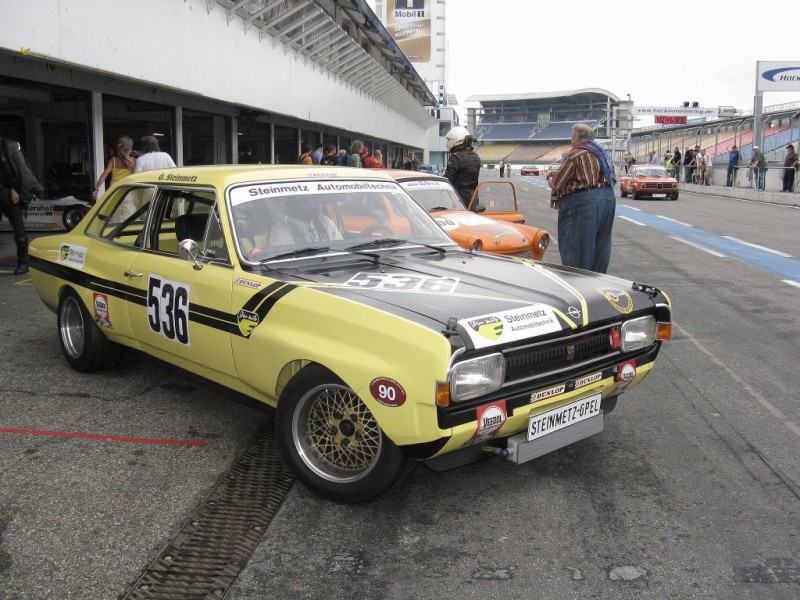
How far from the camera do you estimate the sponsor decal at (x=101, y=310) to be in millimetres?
5080

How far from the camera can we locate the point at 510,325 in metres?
3.42

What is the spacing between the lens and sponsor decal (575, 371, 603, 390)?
3676mm

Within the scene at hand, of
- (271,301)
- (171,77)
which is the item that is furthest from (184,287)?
(171,77)

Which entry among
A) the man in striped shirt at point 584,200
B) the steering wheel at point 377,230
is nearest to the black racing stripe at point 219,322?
the steering wheel at point 377,230

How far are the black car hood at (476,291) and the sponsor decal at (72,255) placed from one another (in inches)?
80.2

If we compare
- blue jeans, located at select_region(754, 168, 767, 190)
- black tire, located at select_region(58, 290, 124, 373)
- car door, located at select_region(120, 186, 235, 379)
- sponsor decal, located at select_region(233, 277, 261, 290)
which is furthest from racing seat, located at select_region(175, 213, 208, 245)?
blue jeans, located at select_region(754, 168, 767, 190)

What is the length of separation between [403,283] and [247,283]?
79cm

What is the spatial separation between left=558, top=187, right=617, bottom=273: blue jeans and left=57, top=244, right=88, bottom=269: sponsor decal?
4.19 meters

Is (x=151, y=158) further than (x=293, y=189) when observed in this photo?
Yes

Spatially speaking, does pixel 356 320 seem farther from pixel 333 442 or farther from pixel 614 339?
pixel 614 339

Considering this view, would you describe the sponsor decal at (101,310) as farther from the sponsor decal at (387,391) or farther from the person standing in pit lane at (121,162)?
the person standing in pit lane at (121,162)

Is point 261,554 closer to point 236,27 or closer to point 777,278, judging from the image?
point 777,278

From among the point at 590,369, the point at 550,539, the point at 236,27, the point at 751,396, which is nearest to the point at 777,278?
the point at 751,396

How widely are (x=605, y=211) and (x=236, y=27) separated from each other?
9789 mm
